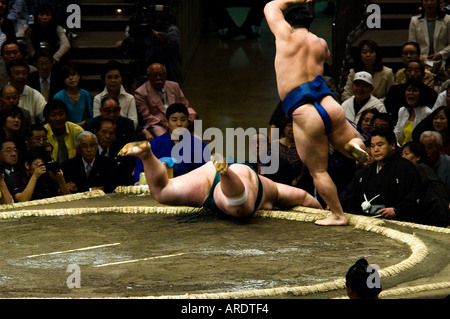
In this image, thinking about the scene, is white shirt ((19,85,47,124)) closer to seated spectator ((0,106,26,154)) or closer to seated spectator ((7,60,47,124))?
seated spectator ((7,60,47,124))

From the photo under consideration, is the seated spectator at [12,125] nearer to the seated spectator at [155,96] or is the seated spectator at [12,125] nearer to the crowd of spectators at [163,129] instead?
the crowd of spectators at [163,129]

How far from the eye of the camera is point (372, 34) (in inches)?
280

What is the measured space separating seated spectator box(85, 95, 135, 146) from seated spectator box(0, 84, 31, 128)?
0.39m

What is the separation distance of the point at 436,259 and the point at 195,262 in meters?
0.95

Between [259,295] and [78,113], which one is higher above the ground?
[78,113]

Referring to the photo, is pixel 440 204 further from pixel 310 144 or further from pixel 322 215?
pixel 310 144

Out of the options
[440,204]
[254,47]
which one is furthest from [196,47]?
[440,204]

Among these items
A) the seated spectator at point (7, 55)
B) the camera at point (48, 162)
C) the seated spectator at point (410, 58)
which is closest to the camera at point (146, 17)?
the seated spectator at point (7, 55)

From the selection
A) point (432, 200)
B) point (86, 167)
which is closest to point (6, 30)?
point (86, 167)

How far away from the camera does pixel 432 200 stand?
439cm

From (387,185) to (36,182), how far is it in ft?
6.16

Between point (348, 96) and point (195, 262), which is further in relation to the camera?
point (348, 96)

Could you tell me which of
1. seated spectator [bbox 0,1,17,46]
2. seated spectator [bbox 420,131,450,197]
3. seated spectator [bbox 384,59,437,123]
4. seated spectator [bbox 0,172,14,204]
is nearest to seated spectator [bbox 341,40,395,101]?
seated spectator [bbox 384,59,437,123]
